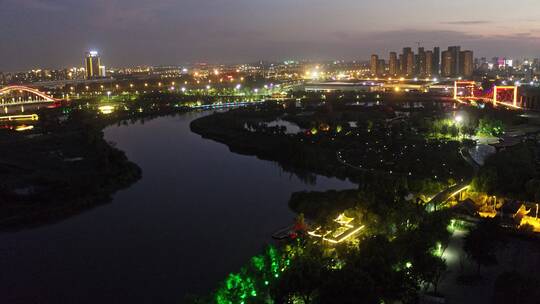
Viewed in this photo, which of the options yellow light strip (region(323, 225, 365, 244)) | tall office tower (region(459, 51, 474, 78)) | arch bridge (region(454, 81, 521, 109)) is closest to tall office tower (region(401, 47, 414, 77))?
tall office tower (region(459, 51, 474, 78))

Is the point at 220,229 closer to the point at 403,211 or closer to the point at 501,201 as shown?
the point at 403,211

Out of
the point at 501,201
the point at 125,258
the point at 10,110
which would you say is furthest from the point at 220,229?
the point at 10,110

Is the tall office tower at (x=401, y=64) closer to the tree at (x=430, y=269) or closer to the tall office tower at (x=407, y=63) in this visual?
the tall office tower at (x=407, y=63)

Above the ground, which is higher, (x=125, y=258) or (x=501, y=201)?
(x=501, y=201)

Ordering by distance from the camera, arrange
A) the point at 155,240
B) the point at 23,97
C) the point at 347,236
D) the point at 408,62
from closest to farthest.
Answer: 1. the point at 347,236
2. the point at 155,240
3. the point at 23,97
4. the point at 408,62

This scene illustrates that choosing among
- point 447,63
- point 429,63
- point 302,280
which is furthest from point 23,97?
point 447,63

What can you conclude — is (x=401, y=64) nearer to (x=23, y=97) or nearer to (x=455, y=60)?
(x=455, y=60)

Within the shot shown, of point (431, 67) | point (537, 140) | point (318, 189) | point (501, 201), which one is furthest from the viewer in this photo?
point (431, 67)
